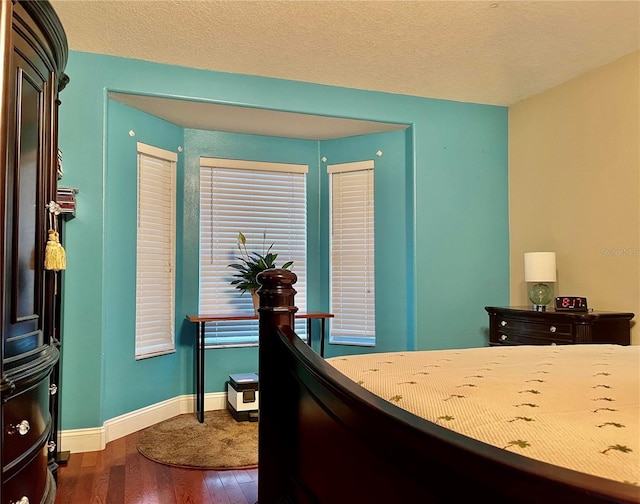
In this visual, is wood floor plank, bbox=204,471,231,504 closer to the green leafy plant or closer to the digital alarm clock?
the green leafy plant

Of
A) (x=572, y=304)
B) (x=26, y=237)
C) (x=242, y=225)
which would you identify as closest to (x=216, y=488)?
(x=26, y=237)

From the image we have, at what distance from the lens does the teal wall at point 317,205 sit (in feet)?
11.2

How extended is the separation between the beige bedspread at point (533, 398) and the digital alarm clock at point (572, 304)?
1654mm

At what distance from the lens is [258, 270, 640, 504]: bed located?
712 mm

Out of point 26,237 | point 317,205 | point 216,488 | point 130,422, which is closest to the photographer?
point 26,237

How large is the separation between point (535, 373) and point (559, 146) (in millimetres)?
3032

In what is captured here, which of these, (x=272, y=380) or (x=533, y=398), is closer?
(x=533, y=398)

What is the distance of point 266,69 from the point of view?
3.74 metres

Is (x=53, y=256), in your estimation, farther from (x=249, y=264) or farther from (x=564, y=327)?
(x=564, y=327)

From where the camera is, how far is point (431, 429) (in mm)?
848

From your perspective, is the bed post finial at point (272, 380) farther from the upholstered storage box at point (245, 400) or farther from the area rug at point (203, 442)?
the upholstered storage box at point (245, 400)

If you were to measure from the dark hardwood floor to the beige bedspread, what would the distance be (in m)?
1.44

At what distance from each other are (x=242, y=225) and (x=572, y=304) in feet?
8.74

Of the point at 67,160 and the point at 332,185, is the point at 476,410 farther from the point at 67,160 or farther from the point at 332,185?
the point at 332,185
